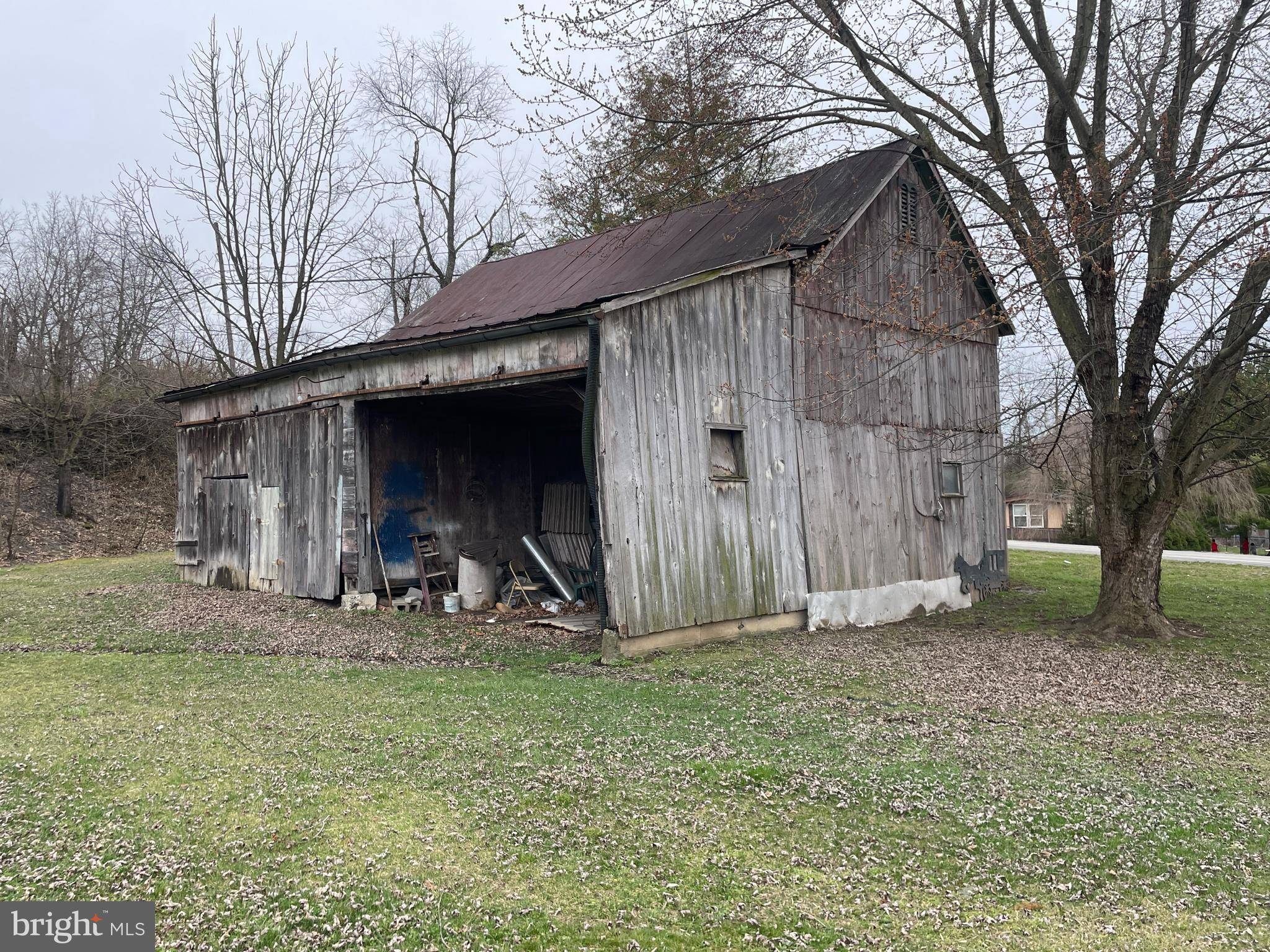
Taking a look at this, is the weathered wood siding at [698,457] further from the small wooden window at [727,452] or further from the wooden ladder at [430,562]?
the wooden ladder at [430,562]

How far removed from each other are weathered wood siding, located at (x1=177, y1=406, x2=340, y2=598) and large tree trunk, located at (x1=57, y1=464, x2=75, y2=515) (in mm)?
10216

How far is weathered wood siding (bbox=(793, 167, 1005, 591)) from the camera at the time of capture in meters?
11.6

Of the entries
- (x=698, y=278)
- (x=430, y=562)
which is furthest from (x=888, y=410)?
(x=430, y=562)

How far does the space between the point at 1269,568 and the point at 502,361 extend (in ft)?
60.3

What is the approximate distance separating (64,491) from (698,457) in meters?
21.6

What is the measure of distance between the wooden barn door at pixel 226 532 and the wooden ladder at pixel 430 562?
3.11 metres

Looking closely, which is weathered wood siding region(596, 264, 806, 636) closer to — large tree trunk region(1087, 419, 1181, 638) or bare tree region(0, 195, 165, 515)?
large tree trunk region(1087, 419, 1181, 638)

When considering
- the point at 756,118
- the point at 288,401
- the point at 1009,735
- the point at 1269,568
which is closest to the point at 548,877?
the point at 1009,735

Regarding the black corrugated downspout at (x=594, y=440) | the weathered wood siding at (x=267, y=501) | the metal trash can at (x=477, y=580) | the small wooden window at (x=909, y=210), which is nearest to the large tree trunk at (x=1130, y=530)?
the small wooden window at (x=909, y=210)

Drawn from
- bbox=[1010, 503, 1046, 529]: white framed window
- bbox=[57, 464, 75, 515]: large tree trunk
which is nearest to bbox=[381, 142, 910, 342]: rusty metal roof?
bbox=[57, 464, 75, 515]: large tree trunk

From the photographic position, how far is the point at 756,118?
440 inches

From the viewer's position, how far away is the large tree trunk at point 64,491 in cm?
2416

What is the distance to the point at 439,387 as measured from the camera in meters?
11.5

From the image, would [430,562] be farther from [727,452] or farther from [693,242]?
[693,242]
